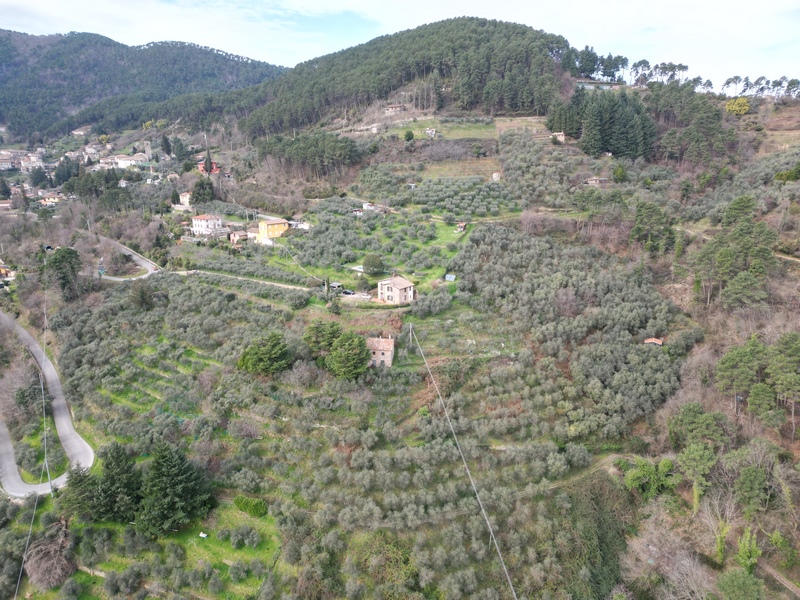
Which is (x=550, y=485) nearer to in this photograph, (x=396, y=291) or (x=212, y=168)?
(x=396, y=291)

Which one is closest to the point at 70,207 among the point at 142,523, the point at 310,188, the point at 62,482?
the point at 310,188

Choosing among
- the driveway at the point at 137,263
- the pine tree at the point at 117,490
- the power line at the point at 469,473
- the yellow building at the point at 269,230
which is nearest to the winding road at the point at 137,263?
the driveway at the point at 137,263

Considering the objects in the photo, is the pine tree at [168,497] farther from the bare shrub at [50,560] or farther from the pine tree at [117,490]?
the bare shrub at [50,560]

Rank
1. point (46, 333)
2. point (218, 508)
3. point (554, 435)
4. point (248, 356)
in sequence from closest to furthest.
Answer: point (218, 508) < point (554, 435) < point (248, 356) < point (46, 333)

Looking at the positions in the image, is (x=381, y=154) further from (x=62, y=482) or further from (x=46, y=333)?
(x=62, y=482)

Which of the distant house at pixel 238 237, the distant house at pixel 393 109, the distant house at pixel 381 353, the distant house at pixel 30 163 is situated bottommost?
the distant house at pixel 381 353

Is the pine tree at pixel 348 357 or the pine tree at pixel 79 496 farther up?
the pine tree at pixel 348 357

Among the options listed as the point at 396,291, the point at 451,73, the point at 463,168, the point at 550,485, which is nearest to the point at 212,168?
the point at 463,168
